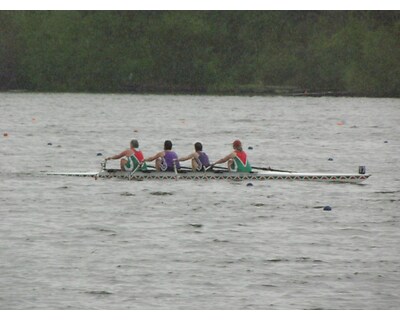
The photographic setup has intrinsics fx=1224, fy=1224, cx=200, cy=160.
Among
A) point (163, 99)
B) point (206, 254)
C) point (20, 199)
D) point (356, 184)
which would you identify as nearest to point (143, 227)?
point (206, 254)

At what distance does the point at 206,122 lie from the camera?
216ft

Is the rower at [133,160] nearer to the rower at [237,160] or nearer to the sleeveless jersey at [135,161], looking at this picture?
the sleeveless jersey at [135,161]

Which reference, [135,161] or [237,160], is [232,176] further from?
[135,161]

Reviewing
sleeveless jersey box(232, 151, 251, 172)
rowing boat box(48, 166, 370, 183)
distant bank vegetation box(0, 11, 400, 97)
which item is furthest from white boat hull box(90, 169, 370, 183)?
distant bank vegetation box(0, 11, 400, 97)

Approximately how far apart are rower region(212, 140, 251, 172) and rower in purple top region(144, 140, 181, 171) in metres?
0.98

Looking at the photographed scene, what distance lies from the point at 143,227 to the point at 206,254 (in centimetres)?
341

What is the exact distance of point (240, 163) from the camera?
29875 millimetres

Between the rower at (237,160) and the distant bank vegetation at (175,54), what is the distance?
244 feet

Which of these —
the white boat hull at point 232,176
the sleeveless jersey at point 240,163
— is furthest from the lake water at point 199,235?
the sleeveless jersey at point 240,163

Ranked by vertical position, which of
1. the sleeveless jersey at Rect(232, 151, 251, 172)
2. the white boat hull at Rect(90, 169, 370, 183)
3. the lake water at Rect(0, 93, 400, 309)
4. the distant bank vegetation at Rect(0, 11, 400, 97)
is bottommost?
the lake water at Rect(0, 93, 400, 309)

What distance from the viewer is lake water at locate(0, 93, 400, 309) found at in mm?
17641

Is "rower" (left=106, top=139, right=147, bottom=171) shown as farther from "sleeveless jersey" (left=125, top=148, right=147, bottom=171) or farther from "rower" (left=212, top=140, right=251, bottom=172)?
"rower" (left=212, top=140, right=251, bottom=172)

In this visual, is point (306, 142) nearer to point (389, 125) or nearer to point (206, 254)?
point (389, 125)

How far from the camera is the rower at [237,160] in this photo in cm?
2948
